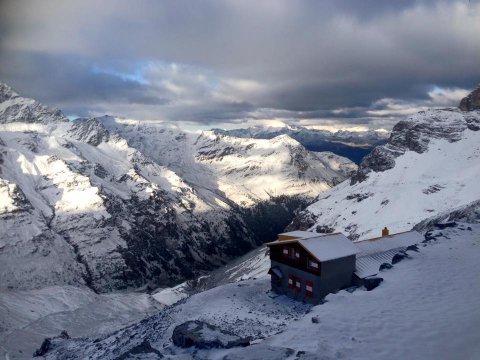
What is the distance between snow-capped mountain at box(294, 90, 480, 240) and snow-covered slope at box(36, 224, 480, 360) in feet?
280

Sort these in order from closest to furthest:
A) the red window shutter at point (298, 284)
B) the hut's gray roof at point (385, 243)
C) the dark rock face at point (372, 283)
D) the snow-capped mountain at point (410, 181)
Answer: the dark rock face at point (372, 283) → the red window shutter at point (298, 284) → the hut's gray roof at point (385, 243) → the snow-capped mountain at point (410, 181)

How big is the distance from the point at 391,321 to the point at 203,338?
9.18m

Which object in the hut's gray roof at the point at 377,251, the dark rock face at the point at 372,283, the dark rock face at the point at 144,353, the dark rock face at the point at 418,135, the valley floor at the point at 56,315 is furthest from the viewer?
the dark rock face at the point at 418,135

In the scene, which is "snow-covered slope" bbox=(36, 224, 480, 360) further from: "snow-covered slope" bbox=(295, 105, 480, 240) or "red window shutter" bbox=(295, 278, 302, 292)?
"snow-covered slope" bbox=(295, 105, 480, 240)

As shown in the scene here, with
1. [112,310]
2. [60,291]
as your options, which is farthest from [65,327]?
[60,291]

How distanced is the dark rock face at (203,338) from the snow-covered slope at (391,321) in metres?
0.42

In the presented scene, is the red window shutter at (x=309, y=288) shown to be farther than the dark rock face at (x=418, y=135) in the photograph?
No

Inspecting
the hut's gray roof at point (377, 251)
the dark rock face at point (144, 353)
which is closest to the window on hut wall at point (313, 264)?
the hut's gray roof at point (377, 251)

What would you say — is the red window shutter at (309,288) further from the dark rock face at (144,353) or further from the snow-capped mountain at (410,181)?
the snow-capped mountain at (410,181)

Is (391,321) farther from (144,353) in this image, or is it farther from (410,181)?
(410,181)

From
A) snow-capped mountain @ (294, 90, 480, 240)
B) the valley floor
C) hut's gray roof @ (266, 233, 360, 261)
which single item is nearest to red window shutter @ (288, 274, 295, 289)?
hut's gray roof @ (266, 233, 360, 261)

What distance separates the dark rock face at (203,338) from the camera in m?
18.7

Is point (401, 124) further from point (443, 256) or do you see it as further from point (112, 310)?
point (443, 256)

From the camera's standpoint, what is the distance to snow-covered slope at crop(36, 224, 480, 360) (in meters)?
14.0
